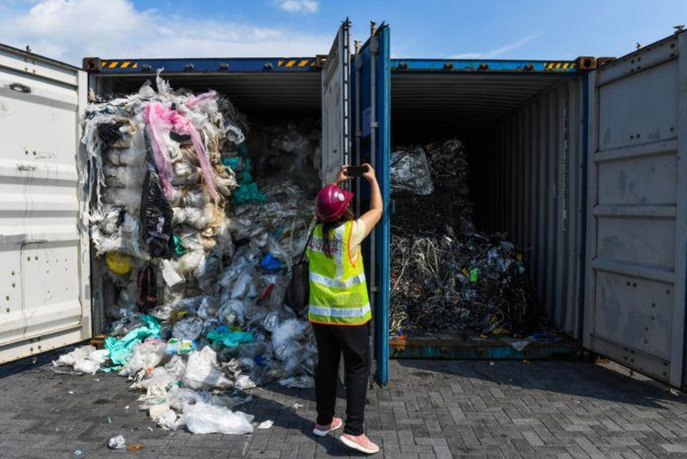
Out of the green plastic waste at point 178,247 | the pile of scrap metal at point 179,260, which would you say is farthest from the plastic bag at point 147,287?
the green plastic waste at point 178,247

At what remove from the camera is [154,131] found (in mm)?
4586

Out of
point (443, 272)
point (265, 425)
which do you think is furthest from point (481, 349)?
point (265, 425)

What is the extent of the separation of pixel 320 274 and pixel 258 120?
4.13 m

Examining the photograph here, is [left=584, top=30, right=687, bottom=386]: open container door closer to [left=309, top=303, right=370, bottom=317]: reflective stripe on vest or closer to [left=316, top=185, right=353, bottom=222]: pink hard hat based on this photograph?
[left=309, top=303, right=370, bottom=317]: reflective stripe on vest

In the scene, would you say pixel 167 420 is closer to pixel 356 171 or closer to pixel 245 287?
pixel 245 287

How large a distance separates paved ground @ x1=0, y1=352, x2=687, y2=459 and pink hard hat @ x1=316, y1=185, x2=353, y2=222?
1496 millimetres

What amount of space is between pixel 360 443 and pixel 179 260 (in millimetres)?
2765

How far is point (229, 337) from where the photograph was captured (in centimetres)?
459

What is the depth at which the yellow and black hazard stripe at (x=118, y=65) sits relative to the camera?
482cm

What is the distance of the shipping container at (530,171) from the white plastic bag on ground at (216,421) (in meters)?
1.19

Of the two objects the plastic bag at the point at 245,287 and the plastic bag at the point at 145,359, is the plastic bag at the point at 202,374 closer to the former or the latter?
the plastic bag at the point at 145,359

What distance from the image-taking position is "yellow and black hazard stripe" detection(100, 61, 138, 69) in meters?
4.82

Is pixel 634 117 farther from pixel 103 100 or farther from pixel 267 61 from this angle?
pixel 103 100

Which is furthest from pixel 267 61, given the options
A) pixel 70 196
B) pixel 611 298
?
pixel 611 298
